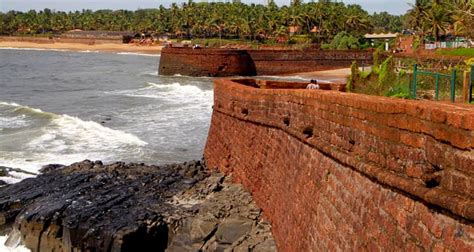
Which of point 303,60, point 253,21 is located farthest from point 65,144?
point 253,21

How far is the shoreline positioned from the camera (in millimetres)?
100000

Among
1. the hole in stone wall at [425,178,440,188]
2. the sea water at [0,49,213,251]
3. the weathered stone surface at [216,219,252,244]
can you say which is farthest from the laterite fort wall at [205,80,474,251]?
the sea water at [0,49,213,251]

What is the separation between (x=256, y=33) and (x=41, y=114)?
214ft

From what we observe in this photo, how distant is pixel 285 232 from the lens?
8086mm

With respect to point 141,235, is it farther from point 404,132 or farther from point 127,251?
point 404,132

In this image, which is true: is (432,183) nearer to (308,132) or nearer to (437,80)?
(308,132)

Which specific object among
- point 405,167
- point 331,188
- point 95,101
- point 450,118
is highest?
point 450,118

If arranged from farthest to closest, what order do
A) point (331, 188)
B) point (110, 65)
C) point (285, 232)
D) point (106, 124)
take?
point (110, 65)
point (106, 124)
point (285, 232)
point (331, 188)

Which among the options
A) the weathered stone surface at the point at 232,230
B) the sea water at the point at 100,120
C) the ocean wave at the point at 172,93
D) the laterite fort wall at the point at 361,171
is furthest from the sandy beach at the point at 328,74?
the weathered stone surface at the point at 232,230

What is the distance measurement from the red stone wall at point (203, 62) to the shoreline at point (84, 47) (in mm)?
40261

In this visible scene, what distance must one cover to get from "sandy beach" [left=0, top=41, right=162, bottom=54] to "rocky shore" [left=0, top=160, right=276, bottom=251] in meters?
82.8

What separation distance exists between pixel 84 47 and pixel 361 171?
10894 centimetres

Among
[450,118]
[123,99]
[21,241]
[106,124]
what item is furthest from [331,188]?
[123,99]

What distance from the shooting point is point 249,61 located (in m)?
55.2
